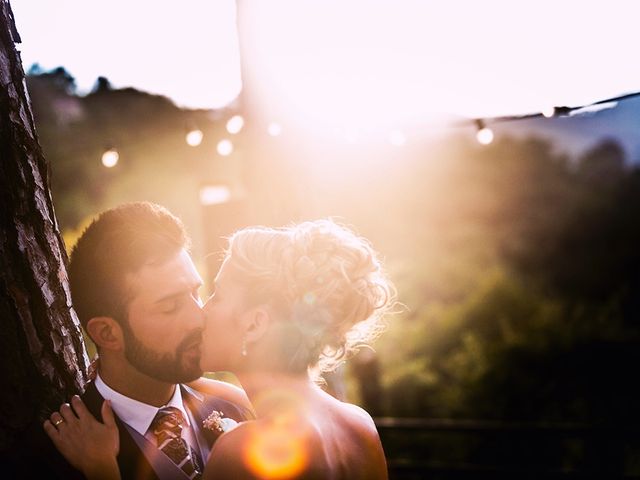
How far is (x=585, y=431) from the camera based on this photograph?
18.5 feet

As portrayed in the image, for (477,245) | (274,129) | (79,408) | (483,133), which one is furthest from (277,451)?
(477,245)

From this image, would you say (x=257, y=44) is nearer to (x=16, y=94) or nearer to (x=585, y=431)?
(x=16, y=94)

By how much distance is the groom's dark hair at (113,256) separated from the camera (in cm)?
205

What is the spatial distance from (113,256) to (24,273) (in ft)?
0.92

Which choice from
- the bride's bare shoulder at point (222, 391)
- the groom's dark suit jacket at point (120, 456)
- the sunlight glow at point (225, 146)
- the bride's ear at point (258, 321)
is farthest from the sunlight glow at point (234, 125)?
the groom's dark suit jacket at point (120, 456)

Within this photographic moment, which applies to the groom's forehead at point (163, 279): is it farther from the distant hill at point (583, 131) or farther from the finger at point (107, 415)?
the distant hill at point (583, 131)

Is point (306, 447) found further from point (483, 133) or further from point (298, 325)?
point (483, 133)

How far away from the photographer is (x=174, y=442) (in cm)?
214

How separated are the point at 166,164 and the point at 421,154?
19326 millimetres

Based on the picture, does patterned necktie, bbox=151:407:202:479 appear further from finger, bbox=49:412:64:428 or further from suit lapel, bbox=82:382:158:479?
finger, bbox=49:412:64:428

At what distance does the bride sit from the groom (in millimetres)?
140

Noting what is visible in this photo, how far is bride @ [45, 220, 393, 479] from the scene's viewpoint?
7.19 feet

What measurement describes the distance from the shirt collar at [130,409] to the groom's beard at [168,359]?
103 mm

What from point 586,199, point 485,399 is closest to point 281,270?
point 485,399
